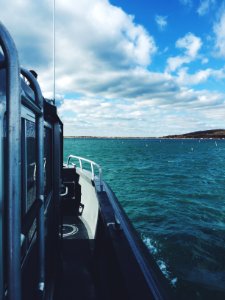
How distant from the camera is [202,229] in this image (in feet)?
31.6

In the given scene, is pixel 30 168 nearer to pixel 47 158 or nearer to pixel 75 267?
pixel 47 158

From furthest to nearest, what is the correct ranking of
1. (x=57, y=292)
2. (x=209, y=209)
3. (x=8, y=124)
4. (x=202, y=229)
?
1. (x=209, y=209)
2. (x=202, y=229)
3. (x=57, y=292)
4. (x=8, y=124)

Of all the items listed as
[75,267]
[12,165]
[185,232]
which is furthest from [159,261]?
[12,165]

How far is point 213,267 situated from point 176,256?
1.09 m

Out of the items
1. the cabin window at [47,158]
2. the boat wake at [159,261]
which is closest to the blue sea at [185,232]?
the boat wake at [159,261]

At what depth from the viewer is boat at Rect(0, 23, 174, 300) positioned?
991 mm

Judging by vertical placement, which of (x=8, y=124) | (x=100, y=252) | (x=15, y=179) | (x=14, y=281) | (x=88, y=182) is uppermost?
(x=8, y=124)

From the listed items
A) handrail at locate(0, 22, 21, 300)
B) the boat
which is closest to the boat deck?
the boat

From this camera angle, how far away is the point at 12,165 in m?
0.97

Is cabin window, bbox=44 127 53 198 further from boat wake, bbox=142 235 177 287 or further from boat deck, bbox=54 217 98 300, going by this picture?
boat wake, bbox=142 235 177 287

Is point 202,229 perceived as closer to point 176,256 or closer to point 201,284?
point 176,256

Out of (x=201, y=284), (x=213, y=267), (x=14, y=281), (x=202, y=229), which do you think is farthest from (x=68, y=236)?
(x=202, y=229)

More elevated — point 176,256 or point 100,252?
point 100,252

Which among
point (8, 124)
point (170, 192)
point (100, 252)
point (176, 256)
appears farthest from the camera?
point (170, 192)
